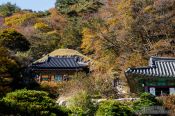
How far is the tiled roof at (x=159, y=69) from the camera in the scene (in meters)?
17.4

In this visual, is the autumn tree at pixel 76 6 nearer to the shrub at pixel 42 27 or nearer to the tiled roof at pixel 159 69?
the shrub at pixel 42 27

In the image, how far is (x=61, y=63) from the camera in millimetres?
34906

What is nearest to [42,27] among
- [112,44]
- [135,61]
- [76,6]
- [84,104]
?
[76,6]

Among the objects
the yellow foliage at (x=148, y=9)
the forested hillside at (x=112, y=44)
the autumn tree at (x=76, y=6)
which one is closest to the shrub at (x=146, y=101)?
the forested hillside at (x=112, y=44)

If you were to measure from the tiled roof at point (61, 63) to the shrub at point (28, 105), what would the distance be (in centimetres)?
2060

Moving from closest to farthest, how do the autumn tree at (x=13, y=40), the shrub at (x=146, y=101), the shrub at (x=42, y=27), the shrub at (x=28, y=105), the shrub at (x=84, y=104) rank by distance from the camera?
the shrub at (x=28, y=105), the shrub at (x=146, y=101), the shrub at (x=84, y=104), the autumn tree at (x=13, y=40), the shrub at (x=42, y=27)

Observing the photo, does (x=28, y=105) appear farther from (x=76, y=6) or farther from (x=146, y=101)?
(x=76, y=6)

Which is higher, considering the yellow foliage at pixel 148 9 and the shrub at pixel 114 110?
the yellow foliage at pixel 148 9

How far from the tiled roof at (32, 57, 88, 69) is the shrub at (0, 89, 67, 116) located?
20.6 metres

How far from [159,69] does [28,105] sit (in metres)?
7.47

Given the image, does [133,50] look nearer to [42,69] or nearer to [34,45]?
[42,69]

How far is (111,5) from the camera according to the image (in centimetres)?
3859

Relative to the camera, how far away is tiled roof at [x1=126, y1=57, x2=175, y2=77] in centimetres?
1742

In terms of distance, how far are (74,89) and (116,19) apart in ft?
35.9
